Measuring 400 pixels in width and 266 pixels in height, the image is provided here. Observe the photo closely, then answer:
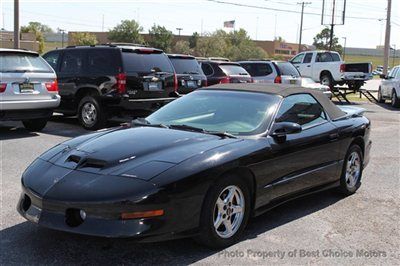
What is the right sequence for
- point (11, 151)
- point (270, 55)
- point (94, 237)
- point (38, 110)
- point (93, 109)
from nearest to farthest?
point (94, 237)
point (11, 151)
point (38, 110)
point (93, 109)
point (270, 55)

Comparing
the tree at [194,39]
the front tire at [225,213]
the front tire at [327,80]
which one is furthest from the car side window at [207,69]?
the tree at [194,39]

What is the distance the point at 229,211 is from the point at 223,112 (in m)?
1.29

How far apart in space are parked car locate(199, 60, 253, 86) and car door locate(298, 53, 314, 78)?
10873 mm

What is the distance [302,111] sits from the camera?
A: 576 cm

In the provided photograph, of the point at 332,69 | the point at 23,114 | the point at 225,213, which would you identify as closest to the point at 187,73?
the point at 23,114

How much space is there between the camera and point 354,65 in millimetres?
23828

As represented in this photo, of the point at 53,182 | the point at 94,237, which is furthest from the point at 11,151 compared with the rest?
the point at 94,237

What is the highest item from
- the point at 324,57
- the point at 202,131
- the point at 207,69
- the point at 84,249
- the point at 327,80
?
the point at 324,57

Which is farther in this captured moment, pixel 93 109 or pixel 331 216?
pixel 93 109

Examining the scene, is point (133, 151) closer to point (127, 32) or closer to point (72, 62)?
point (72, 62)

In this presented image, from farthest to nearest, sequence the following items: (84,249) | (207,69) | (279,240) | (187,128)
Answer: (207,69) → (187,128) → (279,240) → (84,249)

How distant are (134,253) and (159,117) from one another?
1.84m

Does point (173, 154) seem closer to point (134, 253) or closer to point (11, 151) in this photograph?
point (134, 253)

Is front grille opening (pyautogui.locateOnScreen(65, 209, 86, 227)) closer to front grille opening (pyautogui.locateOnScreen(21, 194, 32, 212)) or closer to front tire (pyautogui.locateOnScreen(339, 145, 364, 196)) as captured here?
front grille opening (pyautogui.locateOnScreen(21, 194, 32, 212))
